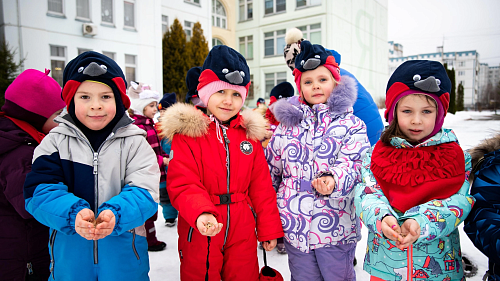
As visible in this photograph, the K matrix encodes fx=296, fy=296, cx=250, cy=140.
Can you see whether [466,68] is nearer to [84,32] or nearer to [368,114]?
[84,32]

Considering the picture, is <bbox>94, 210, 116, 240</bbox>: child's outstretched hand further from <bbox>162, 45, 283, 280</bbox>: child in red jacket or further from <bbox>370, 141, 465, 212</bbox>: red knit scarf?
<bbox>370, 141, 465, 212</bbox>: red knit scarf

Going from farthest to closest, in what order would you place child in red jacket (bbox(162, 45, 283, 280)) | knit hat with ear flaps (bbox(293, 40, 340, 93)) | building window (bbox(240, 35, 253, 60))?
building window (bbox(240, 35, 253, 60))
knit hat with ear flaps (bbox(293, 40, 340, 93))
child in red jacket (bbox(162, 45, 283, 280))

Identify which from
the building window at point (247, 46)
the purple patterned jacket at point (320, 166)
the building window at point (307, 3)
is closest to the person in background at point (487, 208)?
the purple patterned jacket at point (320, 166)

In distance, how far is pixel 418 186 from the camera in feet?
4.95

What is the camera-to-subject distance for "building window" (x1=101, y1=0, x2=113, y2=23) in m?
12.9

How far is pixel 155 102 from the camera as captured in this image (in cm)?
459

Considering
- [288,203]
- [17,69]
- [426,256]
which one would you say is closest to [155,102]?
[288,203]

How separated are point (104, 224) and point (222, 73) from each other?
108 cm

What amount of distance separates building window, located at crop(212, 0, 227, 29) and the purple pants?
22.9 meters

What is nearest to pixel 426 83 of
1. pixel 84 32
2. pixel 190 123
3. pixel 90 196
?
pixel 190 123

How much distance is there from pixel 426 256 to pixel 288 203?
80 centimetres

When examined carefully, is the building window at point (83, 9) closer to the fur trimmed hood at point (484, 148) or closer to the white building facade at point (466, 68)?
the fur trimmed hood at point (484, 148)

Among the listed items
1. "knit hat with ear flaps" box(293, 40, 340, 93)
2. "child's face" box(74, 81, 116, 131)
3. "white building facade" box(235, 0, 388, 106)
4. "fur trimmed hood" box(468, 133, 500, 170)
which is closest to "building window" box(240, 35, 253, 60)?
"white building facade" box(235, 0, 388, 106)

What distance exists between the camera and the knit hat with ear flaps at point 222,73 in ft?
6.15
